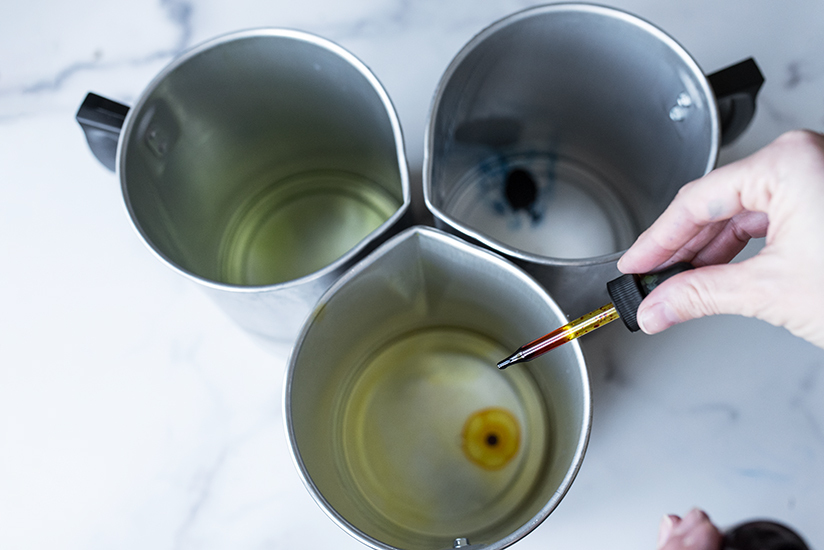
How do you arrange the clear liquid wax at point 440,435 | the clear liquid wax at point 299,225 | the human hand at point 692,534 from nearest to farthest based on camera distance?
the human hand at point 692,534
the clear liquid wax at point 440,435
the clear liquid wax at point 299,225

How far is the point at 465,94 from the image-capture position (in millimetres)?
628

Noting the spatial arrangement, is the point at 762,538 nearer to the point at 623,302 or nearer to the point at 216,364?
the point at 623,302

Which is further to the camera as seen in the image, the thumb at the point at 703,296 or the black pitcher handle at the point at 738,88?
the black pitcher handle at the point at 738,88

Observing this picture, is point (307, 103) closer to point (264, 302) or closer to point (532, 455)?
point (264, 302)

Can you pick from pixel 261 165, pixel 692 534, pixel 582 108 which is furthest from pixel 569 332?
pixel 261 165

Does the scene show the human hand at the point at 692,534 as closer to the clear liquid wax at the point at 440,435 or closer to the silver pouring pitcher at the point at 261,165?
the clear liquid wax at the point at 440,435

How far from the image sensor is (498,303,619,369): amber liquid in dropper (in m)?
0.49

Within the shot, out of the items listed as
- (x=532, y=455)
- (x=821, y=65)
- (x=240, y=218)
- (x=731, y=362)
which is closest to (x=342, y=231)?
(x=240, y=218)

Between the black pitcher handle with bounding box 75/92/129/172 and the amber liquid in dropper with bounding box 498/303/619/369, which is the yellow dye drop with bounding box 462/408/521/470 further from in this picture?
the black pitcher handle with bounding box 75/92/129/172

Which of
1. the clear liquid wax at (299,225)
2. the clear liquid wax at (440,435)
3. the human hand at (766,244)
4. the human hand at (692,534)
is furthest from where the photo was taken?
the clear liquid wax at (299,225)

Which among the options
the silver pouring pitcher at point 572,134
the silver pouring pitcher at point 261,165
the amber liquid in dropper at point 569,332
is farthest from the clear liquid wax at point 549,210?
the amber liquid in dropper at point 569,332

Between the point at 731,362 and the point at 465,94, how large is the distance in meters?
0.40

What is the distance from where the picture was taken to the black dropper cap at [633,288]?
19.6 inches

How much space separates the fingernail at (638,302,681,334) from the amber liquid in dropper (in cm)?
3
